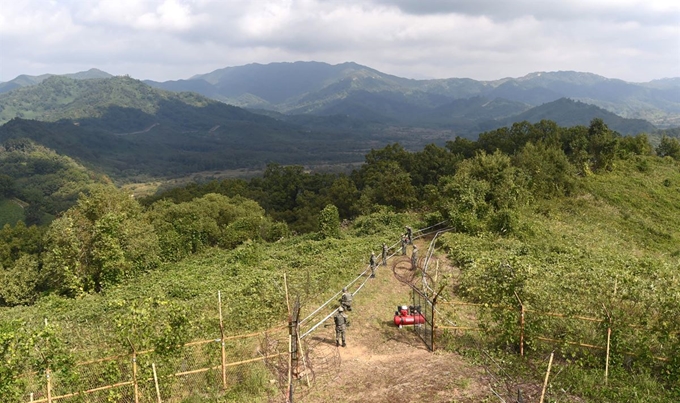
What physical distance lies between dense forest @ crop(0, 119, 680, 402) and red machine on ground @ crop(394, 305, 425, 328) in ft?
7.31

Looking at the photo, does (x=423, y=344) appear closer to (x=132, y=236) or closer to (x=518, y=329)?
(x=518, y=329)

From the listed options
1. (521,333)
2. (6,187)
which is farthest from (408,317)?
(6,187)

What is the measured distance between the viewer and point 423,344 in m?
13.6

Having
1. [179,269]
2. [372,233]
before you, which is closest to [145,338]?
[179,269]

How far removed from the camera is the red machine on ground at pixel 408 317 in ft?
47.8

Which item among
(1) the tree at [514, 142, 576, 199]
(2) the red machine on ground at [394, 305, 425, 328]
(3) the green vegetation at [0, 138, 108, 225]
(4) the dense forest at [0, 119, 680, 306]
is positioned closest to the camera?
(2) the red machine on ground at [394, 305, 425, 328]

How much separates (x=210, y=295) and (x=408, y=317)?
10383mm

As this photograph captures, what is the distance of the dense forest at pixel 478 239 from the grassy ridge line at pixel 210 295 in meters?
0.19

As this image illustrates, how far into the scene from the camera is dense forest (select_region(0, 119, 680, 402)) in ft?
42.9

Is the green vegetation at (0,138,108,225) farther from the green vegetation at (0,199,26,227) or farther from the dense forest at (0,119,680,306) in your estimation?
the dense forest at (0,119,680,306)

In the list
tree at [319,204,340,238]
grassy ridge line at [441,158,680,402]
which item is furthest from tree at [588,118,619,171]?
tree at [319,204,340,238]

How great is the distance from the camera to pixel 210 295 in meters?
20.2

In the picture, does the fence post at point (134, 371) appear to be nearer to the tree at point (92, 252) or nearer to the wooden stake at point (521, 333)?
the wooden stake at point (521, 333)

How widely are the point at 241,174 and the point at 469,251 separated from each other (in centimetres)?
17157
